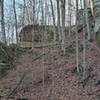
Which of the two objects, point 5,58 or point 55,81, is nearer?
point 55,81

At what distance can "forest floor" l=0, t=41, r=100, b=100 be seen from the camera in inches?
371

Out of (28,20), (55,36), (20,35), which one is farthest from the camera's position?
(28,20)

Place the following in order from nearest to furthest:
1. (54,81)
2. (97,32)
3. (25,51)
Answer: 1. (54,81)
2. (97,32)
3. (25,51)

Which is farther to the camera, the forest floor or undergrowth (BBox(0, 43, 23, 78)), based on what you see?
undergrowth (BBox(0, 43, 23, 78))

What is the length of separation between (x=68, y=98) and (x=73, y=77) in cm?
197

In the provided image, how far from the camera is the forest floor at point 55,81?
30.9 feet

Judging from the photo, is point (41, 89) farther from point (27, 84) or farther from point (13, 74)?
point (13, 74)

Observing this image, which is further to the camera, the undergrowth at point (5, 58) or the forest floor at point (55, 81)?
the undergrowth at point (5, 58)

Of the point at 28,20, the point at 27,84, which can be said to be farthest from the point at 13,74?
the point at 28,20

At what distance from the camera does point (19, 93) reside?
9.99m

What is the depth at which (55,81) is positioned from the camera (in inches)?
427

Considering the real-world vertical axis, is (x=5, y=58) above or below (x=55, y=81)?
above

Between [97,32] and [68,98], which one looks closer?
[68,98]

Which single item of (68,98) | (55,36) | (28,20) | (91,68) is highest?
(28,20)
